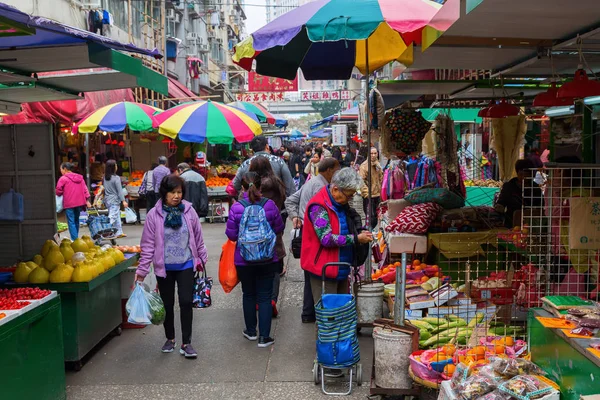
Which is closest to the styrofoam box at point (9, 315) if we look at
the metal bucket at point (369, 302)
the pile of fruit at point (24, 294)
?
the pile of fruit at point (24, 294)

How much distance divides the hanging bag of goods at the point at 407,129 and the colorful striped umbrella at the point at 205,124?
5.14 metres

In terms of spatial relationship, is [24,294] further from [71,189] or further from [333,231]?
[71,189]

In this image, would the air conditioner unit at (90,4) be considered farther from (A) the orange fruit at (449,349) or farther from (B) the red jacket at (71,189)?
(A) the orange fruit at (449,349)

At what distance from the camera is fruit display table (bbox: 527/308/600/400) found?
11.0ft

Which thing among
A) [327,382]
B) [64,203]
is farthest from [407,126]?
[64,203]

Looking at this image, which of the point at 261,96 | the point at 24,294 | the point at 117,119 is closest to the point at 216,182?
the point at 117,119

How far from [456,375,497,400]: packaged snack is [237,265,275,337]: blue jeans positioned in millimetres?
2900

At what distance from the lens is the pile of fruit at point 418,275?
21.5 ft

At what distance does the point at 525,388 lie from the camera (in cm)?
364

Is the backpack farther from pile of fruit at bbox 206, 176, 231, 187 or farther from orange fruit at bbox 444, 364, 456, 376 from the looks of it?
pile of fruit at bbox 206, 176, 231, 187

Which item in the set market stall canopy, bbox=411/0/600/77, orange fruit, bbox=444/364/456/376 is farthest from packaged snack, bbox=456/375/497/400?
market stall canopy, bbox=411/0/600/77

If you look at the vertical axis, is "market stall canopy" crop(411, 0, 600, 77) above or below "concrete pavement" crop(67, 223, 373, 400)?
above

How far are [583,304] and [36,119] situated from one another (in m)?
9.45

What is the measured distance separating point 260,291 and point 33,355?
2479 millimetres
